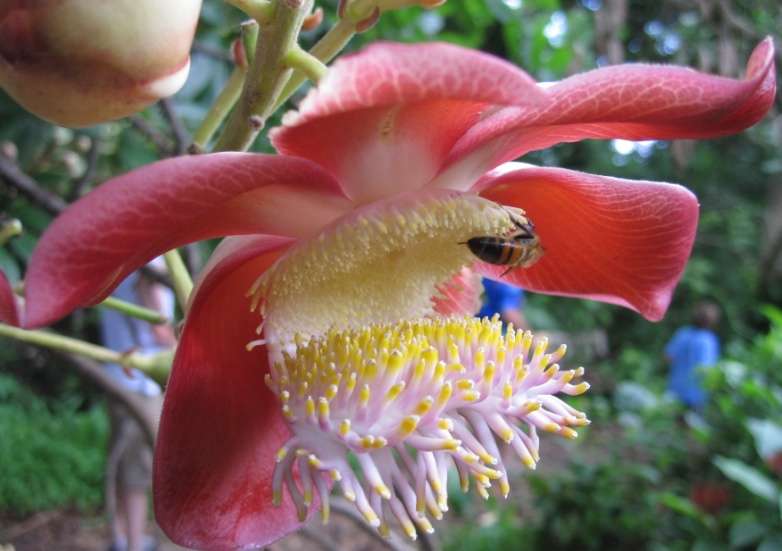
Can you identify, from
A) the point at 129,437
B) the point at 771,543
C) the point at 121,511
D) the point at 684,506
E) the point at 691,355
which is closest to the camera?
the point at 771,543

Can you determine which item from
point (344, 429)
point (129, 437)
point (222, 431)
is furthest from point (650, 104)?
point (129, 437)

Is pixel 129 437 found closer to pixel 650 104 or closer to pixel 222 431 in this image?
pixel 222 431

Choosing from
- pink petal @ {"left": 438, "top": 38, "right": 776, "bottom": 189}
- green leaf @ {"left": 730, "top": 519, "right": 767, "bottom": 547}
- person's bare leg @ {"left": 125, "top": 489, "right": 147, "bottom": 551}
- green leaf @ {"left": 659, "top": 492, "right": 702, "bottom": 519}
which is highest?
pink petal @ {"left": 438, "top": 38, "right": 776, "bottom": 189}

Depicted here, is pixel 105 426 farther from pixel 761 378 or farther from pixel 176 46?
pixel 176 46

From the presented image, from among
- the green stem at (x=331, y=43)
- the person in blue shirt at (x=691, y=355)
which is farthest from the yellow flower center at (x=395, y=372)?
the person in blue shirt at (x=691, y=355)

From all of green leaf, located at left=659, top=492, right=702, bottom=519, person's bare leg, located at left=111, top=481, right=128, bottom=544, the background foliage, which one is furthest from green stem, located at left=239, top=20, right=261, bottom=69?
person's bare leg, located at left=111, top=481, right=128, bottom=544

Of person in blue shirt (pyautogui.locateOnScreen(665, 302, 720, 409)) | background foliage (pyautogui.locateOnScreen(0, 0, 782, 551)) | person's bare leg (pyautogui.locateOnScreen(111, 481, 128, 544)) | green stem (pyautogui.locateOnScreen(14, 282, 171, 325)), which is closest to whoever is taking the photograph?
green stem (pyautogui.locateOnScreen(14, 282, 171, 325))

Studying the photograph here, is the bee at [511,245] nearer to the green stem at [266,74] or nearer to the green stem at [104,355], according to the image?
the green stem at [266,74]

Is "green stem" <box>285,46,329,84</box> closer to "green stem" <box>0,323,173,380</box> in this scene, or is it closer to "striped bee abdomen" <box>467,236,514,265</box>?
"striped bee abdomen" <box>467,236,514,265</box>
